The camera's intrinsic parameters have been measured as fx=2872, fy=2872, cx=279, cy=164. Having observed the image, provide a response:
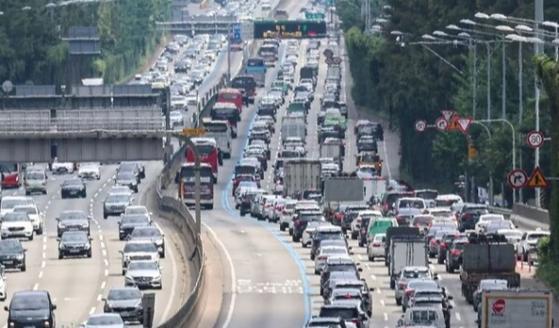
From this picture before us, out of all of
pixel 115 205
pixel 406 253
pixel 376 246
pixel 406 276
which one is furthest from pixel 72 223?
pixel 406 276

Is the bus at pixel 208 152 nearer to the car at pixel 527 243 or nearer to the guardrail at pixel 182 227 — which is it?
the guardrail at pixel 182 227

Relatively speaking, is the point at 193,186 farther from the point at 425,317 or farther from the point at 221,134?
the point at 425,317

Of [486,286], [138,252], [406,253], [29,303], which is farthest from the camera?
[138,252]

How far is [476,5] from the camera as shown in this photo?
6880 inches

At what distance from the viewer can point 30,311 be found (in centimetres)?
8675

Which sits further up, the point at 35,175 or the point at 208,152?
the point at 208,152

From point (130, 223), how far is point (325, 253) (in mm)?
23363

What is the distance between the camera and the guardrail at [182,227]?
86.1 m

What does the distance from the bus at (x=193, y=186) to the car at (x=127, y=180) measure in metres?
12.0

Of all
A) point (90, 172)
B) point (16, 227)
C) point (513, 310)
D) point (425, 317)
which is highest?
point (513, 310)

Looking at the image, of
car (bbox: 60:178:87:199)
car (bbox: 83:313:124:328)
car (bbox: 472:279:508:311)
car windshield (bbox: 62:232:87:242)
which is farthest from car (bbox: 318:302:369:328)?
car (bbox: 60:178:87:199)

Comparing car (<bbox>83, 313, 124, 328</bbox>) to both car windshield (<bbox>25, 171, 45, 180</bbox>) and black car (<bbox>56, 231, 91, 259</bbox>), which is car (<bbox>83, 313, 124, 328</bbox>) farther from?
car windshield (<bbox>25, 171, 45, 180</bbox>)

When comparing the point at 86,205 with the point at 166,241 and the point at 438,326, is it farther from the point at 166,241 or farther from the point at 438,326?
the point at 438,326

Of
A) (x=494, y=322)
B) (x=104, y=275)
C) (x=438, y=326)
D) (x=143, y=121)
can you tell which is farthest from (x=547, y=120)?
(x=494, y=322)
